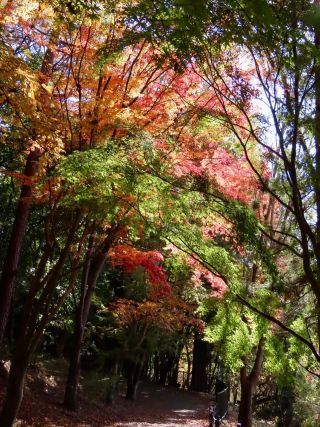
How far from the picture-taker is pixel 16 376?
8.23 m

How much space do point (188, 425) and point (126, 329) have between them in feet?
15.7

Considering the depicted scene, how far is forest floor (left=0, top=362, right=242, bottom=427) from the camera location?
1114 centimetres

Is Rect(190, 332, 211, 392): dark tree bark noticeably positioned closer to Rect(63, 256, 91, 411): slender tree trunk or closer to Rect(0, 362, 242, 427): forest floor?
Rect(0, 362, 242, 427): forest floor

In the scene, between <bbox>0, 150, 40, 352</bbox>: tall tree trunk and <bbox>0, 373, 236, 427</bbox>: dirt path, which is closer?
<bbox>0, 150, 40, 352</bbox>: tall tree trunk

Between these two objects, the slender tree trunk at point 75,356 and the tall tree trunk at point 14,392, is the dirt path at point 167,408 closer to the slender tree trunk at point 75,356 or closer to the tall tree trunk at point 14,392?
the slender tree trunk at point 75,356

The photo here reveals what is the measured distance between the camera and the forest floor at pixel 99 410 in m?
11.1

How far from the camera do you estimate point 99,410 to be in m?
14.2

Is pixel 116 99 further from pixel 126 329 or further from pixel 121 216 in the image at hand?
pixel 126 329

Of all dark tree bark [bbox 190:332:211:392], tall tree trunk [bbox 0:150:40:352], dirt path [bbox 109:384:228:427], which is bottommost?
dirt path [bbox 109:384:228:427]

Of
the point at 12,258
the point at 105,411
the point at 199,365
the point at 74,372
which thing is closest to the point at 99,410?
the point at 105,411

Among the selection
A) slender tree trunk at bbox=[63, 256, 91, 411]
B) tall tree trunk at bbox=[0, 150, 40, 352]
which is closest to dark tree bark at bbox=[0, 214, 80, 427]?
tall tree trunk at bbox=[0, 150, 40, 352]

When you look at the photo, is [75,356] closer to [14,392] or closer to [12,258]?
[12,258]

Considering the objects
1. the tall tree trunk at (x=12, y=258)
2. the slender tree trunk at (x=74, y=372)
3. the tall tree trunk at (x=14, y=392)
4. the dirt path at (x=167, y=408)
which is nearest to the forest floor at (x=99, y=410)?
the dirt path at (x=167, y=408)

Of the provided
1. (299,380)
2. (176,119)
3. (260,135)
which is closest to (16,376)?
(176,119)
